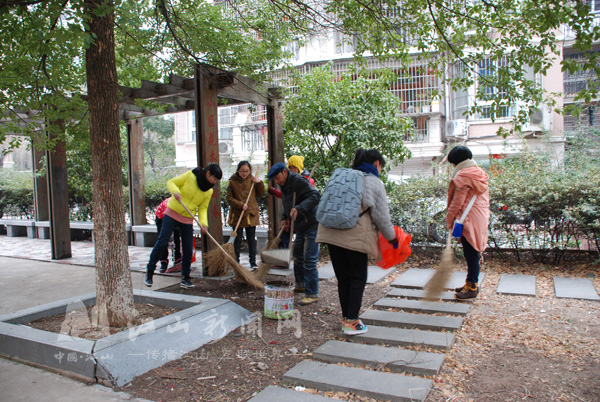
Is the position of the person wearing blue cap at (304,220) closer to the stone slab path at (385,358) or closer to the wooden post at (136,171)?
the stone slab path at (385,358)

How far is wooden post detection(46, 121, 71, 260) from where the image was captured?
8391 mm

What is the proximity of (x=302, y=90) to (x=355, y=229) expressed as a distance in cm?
490

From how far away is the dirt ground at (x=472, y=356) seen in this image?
308 cm

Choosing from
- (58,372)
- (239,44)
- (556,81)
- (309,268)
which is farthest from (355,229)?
(556,81)

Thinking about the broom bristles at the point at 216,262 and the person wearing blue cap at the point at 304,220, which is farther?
the broom bristles at the point at 216,262

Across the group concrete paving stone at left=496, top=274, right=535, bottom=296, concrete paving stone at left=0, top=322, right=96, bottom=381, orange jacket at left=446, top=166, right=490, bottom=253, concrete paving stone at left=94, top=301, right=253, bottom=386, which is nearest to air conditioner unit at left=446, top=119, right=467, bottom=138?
concrete paving stone at left=496, top=274, right=535, bottom=296

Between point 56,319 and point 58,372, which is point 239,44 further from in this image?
point 58,372

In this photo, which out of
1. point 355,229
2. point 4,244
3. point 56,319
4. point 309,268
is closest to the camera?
point 355,229

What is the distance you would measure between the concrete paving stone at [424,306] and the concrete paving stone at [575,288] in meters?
1.38

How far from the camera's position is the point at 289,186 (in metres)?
5.49

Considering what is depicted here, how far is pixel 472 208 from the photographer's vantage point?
201 inches

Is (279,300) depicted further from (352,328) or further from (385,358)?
(385,358)

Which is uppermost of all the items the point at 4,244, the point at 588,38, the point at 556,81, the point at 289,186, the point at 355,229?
the point at 556,81

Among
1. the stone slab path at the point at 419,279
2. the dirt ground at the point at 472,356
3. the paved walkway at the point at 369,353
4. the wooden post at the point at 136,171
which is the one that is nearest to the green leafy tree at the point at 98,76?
the paved walkway at the point at 369,353
